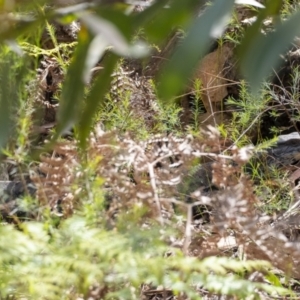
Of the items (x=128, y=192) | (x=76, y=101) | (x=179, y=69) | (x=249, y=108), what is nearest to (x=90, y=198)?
(x=128, y=192)

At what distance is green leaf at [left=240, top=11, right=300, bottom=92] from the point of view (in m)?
0.51

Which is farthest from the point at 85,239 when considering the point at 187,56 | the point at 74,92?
the point at 187,56

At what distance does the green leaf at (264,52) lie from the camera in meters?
0.51

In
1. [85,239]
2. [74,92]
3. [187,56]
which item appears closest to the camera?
[187,56]

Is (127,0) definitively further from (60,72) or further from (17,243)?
(60,72)

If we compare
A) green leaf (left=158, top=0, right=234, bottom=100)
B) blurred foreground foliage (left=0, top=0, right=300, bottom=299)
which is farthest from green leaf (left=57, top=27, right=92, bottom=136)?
green leaf (left=158, top=0, right=234, bottom=100)

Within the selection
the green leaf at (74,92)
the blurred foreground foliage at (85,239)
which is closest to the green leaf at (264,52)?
the blurred foreground foliage at (85,239)

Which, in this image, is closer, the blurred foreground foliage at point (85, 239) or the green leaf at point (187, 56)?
the green leaf at point (187, 56)

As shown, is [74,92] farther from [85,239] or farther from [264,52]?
[85,239]

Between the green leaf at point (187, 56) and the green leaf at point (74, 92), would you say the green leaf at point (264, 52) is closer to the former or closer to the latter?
the green leaf at point (187, 56)

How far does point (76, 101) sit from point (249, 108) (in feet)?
5.48

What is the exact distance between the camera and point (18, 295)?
1.21 m

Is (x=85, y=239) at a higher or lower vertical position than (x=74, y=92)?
lower

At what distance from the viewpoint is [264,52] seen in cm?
53
